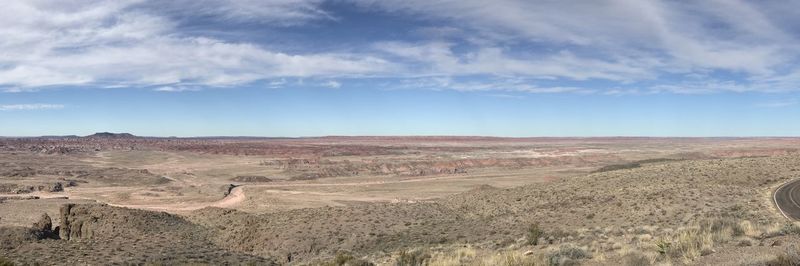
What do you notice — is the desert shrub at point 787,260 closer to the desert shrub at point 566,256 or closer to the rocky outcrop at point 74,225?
the desert shrub at point 566,256

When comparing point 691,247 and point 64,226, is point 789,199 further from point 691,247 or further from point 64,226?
point 64,226

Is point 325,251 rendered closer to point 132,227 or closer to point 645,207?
point 132,227

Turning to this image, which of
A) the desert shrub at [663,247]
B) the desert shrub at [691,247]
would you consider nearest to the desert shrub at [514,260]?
the desert shrub at [663,247]

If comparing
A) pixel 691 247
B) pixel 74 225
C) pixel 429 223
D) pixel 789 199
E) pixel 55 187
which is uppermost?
pixel 691 247

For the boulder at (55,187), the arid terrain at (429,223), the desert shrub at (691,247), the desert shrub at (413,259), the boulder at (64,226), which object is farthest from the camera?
the boulder at (55,187)

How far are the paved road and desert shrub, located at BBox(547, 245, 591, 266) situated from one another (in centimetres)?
1259

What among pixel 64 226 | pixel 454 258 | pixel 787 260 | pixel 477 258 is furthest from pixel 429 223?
pixel 787 260

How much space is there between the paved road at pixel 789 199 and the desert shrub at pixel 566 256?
41.3 feet

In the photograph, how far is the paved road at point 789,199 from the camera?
23.4m

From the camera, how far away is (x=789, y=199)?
27.2 metres

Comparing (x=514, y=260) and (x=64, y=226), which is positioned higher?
(x=514, y=260)

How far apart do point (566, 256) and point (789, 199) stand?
19.2 metres

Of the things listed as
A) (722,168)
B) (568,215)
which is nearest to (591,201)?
(568,215)

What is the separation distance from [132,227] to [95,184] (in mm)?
43817
